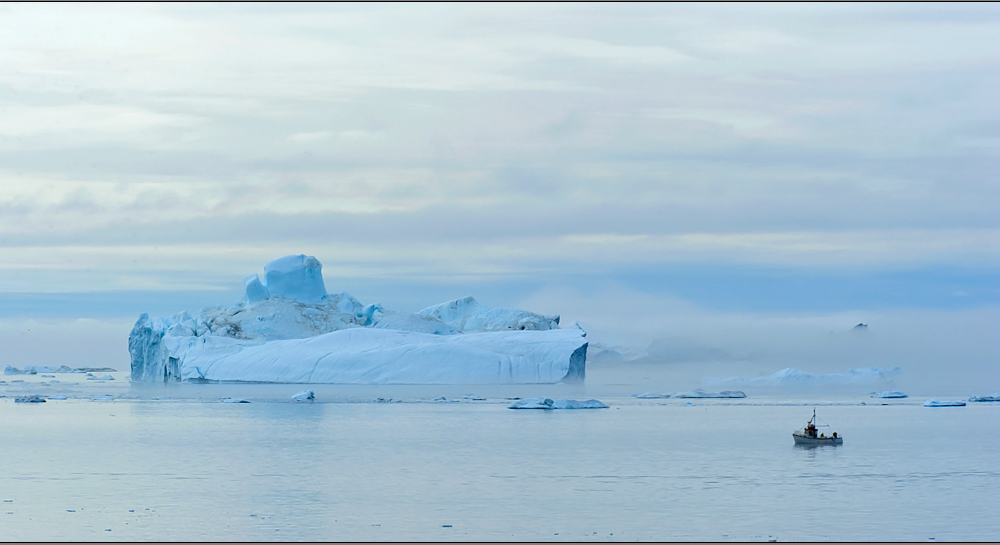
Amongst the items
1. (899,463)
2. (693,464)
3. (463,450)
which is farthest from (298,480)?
(899,463)

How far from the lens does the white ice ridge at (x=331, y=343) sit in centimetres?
4616

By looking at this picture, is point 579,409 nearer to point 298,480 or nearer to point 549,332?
point 549,332

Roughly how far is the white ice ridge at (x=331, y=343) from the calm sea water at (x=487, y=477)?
39.5 ft

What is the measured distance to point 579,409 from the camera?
35.2 meters

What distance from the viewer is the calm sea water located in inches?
535

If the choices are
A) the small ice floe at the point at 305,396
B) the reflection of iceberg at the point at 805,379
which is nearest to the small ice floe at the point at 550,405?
the small ice floe at the point at 305,396

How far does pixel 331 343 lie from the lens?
48.2 m

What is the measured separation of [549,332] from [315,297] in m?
14.0

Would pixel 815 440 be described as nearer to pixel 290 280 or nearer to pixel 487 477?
pixel 487 477

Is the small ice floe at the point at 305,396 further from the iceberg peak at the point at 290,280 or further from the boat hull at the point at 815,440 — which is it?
the boat hull at the point at 815,440

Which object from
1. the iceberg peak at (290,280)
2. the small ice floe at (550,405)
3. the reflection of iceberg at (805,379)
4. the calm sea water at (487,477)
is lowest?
the calm sea water at (487,477)

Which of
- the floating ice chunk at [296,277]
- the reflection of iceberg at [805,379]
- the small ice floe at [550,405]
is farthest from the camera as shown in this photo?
the reflection of iceberg at [805,379]

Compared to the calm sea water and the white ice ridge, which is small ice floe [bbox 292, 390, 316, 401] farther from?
the white ice ridge

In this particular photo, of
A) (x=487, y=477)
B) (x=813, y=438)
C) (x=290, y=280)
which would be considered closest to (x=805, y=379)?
(x=290, y=280)
